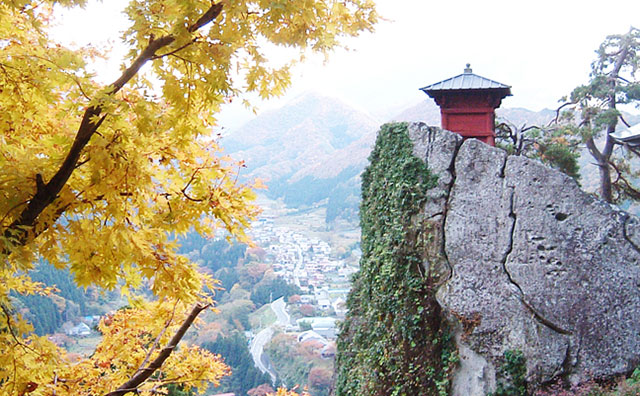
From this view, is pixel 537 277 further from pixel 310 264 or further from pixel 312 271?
pixel 310 264

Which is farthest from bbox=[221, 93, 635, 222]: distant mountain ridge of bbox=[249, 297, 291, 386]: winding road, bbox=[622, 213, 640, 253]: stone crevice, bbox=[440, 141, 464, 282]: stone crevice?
bbox=[622, 213, 640, 253]: stone crevice

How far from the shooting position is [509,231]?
22.2 feet

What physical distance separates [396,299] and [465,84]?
12.6 feet

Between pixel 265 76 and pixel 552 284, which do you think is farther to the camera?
pixel 552 284

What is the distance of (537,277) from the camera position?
21.3 feet

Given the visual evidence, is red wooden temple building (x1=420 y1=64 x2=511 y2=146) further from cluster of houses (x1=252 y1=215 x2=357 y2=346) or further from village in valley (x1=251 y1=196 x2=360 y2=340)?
village in valley (x1=251 y1=196 x2=360 y2=340)

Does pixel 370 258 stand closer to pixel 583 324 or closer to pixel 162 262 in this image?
pixel 583 324

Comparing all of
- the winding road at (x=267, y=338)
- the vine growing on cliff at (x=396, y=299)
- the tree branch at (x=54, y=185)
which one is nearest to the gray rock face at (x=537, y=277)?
the vine growing on cliff at (x=396, y=299)

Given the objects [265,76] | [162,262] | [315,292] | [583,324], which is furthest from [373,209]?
[315,292]

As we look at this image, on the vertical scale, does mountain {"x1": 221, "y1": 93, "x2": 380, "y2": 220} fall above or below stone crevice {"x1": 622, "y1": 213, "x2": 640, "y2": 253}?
above

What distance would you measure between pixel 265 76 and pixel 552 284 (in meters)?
5.30

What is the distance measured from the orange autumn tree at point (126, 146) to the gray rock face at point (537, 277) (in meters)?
4.62

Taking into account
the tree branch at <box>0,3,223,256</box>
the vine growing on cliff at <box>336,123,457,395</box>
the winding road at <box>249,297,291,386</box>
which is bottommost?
the winding road at <box>249,297,291,386</box>

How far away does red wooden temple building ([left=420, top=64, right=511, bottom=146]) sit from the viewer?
7.96m
